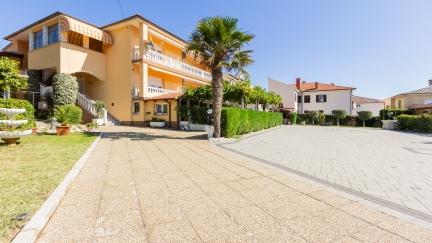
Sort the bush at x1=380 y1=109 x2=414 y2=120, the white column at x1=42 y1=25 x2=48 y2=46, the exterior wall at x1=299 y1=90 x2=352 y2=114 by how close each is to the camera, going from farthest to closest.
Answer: the exterior wall at x1=299 y1=90 x2=352 y2=114 → the bush at x1=380 y1=109 x2=414 y2=120 → the white column at x1=42 y1=25 x2=48 y2=46

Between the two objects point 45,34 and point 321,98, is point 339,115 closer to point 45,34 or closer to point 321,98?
point 321,98

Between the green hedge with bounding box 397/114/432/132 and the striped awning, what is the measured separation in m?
33.7

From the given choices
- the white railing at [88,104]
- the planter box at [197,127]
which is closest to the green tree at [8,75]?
the white railing at [88,104]

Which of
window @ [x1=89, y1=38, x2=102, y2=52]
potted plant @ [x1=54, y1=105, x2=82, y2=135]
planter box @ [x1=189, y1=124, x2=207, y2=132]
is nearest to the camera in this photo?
potted plant @ [x1=54, y1=105, x2=82, y2=135]

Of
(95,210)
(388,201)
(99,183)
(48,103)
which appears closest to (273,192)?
(388,201)

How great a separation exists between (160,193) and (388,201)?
14.8 ft

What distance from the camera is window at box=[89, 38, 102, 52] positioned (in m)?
27.9

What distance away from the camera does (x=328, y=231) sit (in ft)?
12.0

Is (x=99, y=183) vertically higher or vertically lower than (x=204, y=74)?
lower

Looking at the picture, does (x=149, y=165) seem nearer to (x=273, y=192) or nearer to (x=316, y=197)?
(x=273, y=192)

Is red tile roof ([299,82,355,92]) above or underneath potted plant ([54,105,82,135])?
above

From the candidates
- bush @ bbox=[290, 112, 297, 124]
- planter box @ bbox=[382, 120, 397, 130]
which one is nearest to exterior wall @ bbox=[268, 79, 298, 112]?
bush @ bbox=[290, 112, 297, 124]

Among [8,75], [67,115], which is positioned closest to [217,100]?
[67,115]

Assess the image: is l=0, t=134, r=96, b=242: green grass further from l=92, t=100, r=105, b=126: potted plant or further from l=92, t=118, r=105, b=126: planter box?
l=92, t=100, r=105, b=126: potted plant
